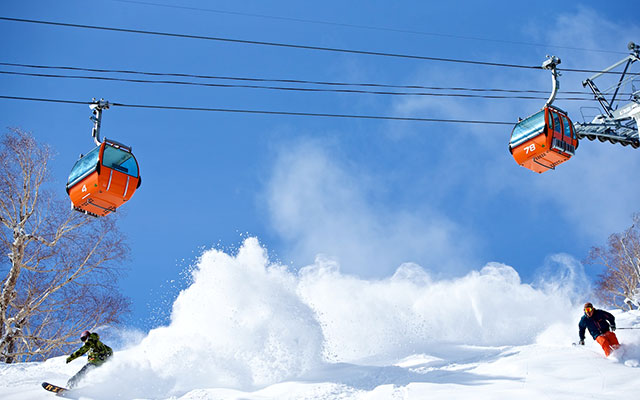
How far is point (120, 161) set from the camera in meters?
12.0

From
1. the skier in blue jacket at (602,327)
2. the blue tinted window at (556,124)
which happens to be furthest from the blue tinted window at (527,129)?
the skier in blue jacket at (602,327)

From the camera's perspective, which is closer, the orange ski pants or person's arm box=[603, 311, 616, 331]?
the orange ski pants

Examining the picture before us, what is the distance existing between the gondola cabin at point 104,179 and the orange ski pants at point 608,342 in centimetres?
1093

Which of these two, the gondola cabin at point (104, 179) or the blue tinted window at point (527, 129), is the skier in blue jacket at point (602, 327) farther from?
the gondola cabin at point (104, 179)

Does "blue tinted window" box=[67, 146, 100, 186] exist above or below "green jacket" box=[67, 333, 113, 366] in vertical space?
above

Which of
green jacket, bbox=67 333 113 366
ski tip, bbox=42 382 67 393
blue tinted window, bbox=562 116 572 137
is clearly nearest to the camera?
ski tip, bbox=42 382 67 393

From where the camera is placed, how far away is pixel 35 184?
2178 cm

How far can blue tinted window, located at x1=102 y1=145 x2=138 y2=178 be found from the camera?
11.8m

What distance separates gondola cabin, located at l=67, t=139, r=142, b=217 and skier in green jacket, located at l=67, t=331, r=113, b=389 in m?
3.06

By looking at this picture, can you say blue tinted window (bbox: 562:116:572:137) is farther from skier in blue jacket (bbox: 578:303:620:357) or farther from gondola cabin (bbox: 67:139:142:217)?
gondola cabin (bbox: 67:139:142:217)

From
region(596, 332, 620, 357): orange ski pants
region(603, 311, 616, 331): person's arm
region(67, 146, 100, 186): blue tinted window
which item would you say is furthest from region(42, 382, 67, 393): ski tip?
region(603, 311, 616, 331): person's arm

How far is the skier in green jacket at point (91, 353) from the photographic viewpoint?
12344mm

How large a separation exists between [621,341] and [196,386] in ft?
31.8

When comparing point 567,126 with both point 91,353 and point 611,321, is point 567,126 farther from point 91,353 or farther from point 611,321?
point 91,353
